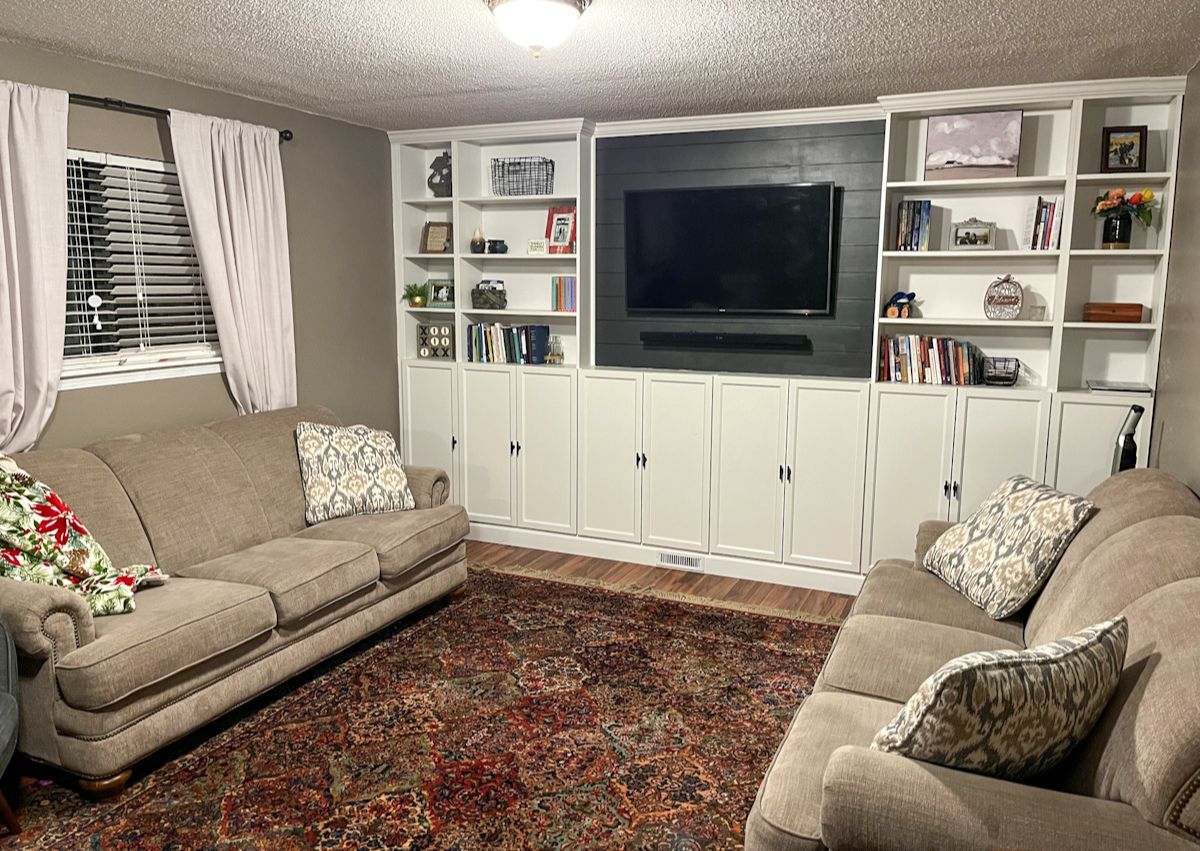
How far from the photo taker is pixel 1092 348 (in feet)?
14.1

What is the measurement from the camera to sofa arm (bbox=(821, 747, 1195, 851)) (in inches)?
62.4

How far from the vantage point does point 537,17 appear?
271 cm

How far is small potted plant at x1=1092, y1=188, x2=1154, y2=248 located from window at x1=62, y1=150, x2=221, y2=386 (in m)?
4.12

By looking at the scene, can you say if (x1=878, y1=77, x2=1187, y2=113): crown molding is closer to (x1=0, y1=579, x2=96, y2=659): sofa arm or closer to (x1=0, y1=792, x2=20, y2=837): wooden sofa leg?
(x1=0, y1=579, x2=96, y2=659): sofa arm

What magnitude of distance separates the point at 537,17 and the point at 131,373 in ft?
7.98

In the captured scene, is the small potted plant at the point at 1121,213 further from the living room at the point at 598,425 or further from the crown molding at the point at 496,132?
the crown molding at the point at 496,132

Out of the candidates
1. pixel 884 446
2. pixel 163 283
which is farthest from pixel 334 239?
pixel 884 446

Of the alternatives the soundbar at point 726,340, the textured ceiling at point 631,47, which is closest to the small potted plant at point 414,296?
the textured ceiling at point 631,47

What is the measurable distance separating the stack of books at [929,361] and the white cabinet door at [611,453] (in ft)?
4.25

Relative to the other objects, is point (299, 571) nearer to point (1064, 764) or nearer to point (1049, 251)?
point (1064, 764)

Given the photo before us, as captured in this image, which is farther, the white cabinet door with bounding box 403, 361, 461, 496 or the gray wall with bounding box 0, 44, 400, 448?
the white cabinet door with bounding box 403, 361, 461, 496

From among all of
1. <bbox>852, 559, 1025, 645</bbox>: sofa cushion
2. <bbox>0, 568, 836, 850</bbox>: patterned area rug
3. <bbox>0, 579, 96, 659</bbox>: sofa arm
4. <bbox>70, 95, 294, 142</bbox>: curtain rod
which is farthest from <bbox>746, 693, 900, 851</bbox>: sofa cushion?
<bbox>70, 95, 294, 142</bbox>: curtain rod

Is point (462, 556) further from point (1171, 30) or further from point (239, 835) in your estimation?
point (1171, 30)

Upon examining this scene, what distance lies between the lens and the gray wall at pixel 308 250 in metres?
3.67
